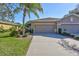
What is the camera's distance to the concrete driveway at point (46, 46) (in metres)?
6.10

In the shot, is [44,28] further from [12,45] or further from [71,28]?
[12,45]

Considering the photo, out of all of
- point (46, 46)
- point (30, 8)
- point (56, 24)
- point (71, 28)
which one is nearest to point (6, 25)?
point (30, 8)

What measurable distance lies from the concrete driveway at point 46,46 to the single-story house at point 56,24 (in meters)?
0.24

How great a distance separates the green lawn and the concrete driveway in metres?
0.18

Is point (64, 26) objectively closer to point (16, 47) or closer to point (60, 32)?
point (60, 32)

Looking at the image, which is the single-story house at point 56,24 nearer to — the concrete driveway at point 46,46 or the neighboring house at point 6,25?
the concrete driveway at point 46,46

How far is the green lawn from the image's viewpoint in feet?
20.3

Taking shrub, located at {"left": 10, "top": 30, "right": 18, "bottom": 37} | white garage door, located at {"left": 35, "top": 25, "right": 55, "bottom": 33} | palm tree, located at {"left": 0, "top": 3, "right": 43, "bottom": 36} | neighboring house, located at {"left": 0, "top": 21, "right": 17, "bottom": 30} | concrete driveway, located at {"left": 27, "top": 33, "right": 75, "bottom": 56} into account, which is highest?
palm tree, located at {"left": 0, "top": 3, "right": 43, "bottom": 36}

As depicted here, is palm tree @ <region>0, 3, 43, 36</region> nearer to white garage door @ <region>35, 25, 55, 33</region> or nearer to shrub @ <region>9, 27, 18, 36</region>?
shrub @ <region>9, 27, 18, 36</region>

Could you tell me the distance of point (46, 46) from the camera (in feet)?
20.9

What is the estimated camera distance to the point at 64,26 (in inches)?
267

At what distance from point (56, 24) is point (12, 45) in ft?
5.00

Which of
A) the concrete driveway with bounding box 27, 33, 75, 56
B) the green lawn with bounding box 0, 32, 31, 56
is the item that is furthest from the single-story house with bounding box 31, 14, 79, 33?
the green lawn with bounding box 0, 32, 31, 56

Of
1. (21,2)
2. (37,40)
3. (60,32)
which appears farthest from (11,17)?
(60,32)
